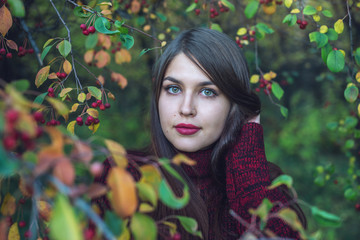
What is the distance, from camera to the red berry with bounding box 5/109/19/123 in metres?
0.50

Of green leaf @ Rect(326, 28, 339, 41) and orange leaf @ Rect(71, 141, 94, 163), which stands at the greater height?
green leaf @ Rect(326, 28, 339, 41)

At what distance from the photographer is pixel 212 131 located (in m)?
1.56

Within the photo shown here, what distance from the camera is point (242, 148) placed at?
1.66 meters

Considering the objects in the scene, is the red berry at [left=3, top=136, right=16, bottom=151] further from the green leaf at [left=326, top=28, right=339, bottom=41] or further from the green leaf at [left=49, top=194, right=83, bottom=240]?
the green leaf at [left=326, top=28, right=339, bottom=41]

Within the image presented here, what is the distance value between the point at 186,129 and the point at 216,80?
0.24 m

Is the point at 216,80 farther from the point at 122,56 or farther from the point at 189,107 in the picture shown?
the point at 122,56

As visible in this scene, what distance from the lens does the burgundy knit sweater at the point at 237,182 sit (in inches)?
60.7

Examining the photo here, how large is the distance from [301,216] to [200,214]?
1.71 ft

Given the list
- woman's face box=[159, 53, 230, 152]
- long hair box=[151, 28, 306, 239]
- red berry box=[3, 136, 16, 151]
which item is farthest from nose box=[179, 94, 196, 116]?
red berry box=[3, 136, 16, 151]

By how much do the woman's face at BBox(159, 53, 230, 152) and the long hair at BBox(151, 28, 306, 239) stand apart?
0.12 ft

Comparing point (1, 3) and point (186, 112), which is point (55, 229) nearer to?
point (186, 112)

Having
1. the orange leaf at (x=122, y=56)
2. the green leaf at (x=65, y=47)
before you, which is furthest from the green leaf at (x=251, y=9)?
the green leaf at (x=65, y=47)

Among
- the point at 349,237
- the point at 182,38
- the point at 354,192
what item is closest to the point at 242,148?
the point at 182,38

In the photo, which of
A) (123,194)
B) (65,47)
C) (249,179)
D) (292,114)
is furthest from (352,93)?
(292,114)
